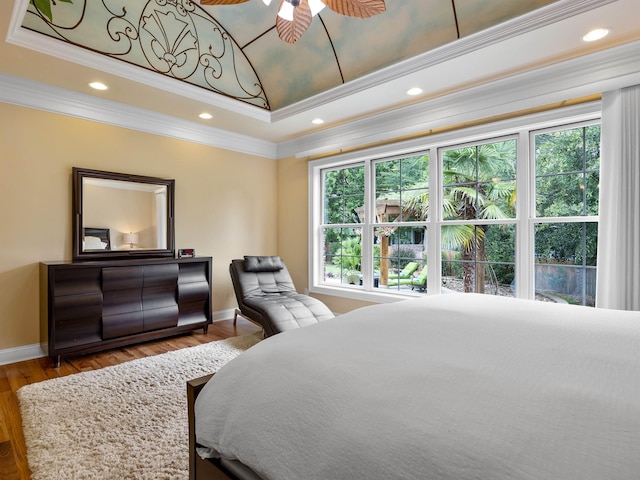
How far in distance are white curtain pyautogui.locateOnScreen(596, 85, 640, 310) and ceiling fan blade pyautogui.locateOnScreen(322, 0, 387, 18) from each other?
2.02 m

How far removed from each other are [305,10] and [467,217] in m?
2.47

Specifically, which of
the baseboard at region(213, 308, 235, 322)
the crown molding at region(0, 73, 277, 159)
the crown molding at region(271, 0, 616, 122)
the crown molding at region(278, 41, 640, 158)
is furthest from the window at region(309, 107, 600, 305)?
the crown molding at region(0, 73, 277, 159)

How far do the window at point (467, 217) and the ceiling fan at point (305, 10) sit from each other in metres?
1.94

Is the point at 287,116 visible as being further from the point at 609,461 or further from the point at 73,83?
the point at 609,461

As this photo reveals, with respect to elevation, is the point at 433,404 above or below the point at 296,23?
below

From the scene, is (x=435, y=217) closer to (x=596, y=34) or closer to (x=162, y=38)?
(x=596, y=34)

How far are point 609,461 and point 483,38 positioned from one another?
273cm

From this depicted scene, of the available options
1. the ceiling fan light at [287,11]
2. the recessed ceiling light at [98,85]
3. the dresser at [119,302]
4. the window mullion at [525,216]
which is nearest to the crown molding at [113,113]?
the recessed ceiling light at [98,85]

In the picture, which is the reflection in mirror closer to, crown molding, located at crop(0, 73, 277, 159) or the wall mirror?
the wall mirror

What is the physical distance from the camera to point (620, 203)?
257 cm

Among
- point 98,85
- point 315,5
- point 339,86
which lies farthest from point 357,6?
point 98,85

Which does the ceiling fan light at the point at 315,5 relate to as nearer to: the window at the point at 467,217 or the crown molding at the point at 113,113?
the window at the point at 467,217

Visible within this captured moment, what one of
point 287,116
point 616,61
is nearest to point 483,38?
point 616,61

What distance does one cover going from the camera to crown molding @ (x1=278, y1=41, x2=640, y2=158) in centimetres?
259
